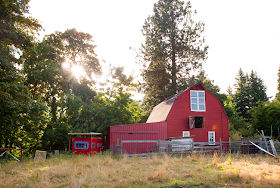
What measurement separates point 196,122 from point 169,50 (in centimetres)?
1557

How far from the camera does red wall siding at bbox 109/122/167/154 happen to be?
70.6 feet

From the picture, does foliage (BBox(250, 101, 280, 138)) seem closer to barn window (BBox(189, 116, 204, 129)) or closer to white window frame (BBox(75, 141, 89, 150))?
barn window (BBox(189, 116, 204, 129))

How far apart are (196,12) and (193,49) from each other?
678 cm

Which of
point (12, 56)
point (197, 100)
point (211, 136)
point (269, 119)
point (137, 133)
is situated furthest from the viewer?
point (269, 119)

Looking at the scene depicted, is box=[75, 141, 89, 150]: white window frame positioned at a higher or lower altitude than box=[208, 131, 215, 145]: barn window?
lower

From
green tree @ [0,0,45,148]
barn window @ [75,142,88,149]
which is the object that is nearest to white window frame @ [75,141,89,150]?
barn window @ [75,142,88,149]

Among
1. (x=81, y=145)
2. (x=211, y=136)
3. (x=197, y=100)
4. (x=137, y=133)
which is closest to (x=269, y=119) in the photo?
(x=211, y=136)

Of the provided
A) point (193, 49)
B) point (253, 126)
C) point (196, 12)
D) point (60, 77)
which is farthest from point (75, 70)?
point (253, 126)

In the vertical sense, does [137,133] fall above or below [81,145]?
above

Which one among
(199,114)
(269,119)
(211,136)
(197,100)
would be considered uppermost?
(197,100)

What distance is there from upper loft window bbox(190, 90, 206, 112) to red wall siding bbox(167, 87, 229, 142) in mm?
356

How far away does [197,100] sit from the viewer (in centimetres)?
2480

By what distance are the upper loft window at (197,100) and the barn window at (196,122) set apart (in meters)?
1.10

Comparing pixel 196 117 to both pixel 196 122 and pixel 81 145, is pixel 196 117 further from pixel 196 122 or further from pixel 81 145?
pixel 81 145
